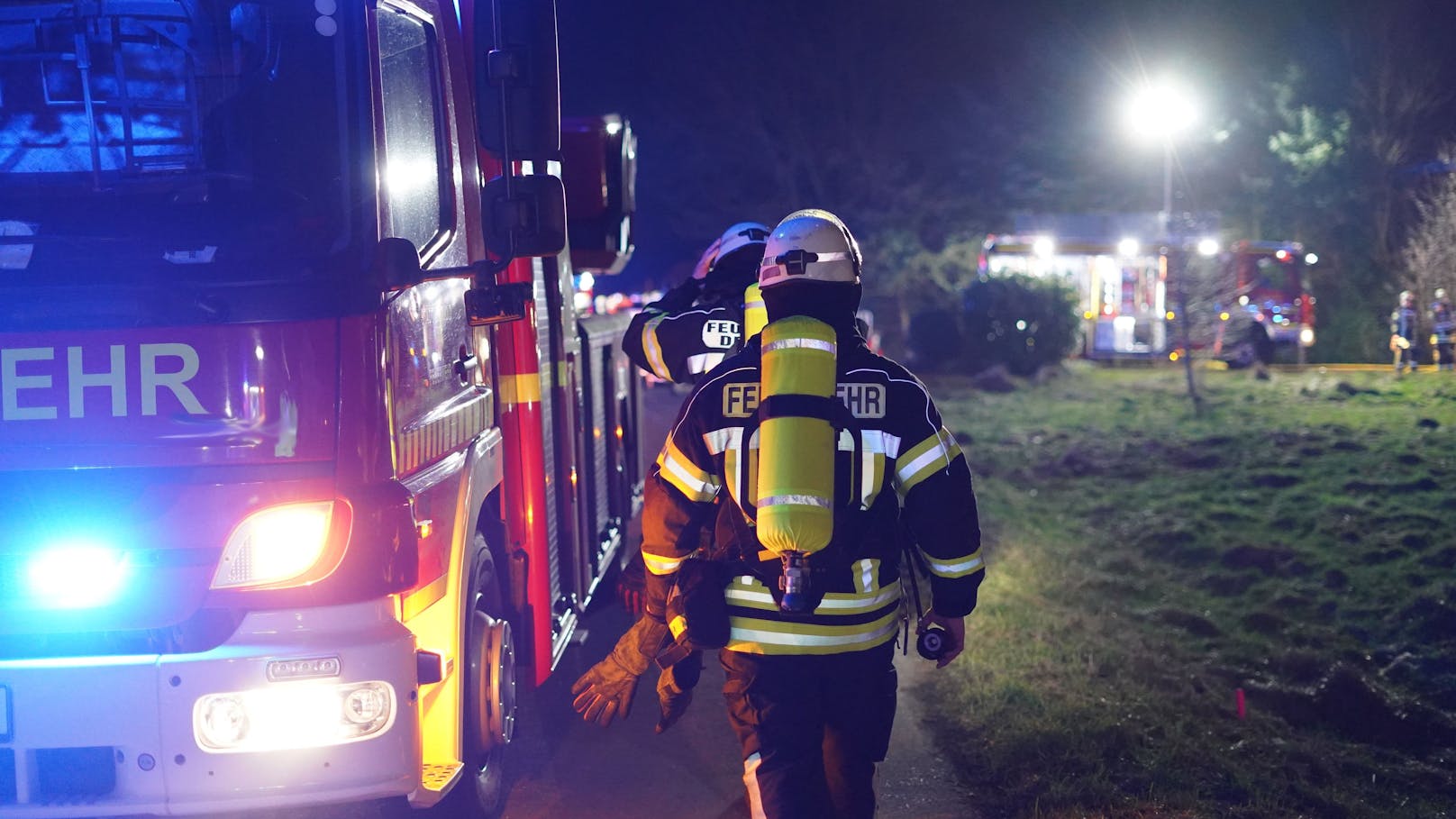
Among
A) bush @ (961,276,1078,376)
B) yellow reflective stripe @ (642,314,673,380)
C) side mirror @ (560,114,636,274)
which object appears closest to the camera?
yellow reflective stripe @ (642,314,673,380)

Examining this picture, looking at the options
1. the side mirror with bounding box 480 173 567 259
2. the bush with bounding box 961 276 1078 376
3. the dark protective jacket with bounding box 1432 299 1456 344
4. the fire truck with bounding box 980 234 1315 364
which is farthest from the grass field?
the fire truck with bounding box 980 234 1315 364

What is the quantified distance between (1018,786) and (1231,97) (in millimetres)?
29107

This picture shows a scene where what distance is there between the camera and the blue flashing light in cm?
310

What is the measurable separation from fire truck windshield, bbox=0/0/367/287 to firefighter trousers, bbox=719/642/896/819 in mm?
1523

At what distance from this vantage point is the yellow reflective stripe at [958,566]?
3.19 meters

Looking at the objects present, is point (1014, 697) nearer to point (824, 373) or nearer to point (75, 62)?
point (824, 373)

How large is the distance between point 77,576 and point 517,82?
1.73 metres

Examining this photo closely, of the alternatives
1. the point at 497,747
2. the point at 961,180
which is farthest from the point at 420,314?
the point at 961,180

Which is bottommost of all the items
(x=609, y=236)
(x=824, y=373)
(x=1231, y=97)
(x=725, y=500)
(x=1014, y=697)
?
(x=1014, y=697)

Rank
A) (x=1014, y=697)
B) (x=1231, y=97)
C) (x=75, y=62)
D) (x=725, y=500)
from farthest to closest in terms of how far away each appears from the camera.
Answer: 1. (x=1231, y=97)
2. (x=1014, y=697)
3. (x=75, y=62)
4. (x=725, y=500)

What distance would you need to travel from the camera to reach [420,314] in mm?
3682

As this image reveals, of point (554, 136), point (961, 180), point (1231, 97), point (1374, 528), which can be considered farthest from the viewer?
point (1231, 97)

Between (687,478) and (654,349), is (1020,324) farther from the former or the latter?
(687,478)

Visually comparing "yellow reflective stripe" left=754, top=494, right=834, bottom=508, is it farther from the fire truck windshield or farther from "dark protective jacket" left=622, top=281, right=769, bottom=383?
"dark protective jacket" left=622, top=281, right=769, bottom=383
